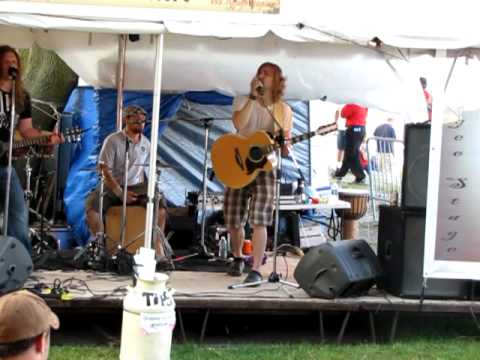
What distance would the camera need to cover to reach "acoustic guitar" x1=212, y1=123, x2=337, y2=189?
226 inches

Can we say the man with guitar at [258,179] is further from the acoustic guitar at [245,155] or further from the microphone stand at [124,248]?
the microphone stand at [124,248]

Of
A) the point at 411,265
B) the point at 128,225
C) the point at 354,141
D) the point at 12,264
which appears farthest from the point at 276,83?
the point at 354,141

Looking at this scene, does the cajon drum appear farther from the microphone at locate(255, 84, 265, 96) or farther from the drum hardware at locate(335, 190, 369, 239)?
the drum hardware at locate(335, 190, 369, 239)

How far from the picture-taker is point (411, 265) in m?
5.34

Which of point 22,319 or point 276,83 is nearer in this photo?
point 22,319

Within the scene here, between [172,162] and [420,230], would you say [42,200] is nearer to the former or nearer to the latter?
[172,162]

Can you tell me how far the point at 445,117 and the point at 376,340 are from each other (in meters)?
1.57

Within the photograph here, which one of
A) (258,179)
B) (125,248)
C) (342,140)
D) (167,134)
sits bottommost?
(125,248)

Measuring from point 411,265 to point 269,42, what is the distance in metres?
2.59

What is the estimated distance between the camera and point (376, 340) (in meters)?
5.24

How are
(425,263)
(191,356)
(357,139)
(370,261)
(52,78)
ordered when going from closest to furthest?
(191,356) < (425,263) < (370,261) < (52,78) < (357,139)

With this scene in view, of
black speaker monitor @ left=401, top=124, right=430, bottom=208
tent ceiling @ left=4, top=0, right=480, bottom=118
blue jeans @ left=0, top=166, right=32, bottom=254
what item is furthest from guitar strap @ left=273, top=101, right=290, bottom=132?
blue jeans @ left=0, top=166, right=32, bottom=254

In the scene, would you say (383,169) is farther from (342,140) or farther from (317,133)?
(317,133)

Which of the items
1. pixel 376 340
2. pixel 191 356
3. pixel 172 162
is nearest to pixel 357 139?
pixel 172 162
